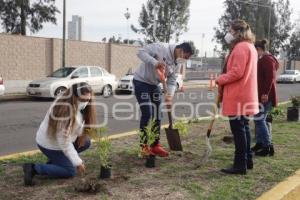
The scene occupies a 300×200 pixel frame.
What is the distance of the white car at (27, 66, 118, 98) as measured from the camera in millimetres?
17359

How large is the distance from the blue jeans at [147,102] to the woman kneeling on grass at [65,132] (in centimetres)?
100

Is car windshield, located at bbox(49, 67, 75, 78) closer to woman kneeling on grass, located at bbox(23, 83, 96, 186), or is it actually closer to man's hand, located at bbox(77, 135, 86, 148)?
man's hand, located at bbox(77, 135, 86, 148)

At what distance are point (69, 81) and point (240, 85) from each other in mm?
12873

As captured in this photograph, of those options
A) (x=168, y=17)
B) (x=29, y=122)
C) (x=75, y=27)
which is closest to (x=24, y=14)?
(x=75, y=27)

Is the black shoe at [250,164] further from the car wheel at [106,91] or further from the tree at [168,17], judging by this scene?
the tree at [168,17]

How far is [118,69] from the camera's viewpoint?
29.6 m

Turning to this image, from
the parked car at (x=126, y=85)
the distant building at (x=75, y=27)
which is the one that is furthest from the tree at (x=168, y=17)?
the parked car at (x=126, y=85)

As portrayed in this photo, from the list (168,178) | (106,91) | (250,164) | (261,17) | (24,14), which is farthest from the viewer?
(261,17)

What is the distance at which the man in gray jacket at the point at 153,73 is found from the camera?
5.91 m

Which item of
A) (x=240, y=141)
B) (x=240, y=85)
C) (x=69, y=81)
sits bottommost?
(x=240, y=141)

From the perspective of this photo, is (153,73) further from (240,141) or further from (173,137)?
(240,141)

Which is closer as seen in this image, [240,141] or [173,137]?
[240,141]

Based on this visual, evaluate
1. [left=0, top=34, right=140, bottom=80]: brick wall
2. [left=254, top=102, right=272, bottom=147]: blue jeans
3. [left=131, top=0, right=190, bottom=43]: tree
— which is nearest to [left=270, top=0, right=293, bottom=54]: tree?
[left=131, top=0, right=190, bottom=43]: tree

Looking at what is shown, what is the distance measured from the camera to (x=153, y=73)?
609 cm
